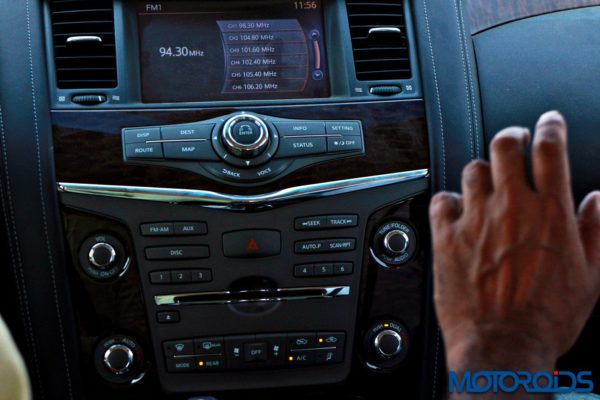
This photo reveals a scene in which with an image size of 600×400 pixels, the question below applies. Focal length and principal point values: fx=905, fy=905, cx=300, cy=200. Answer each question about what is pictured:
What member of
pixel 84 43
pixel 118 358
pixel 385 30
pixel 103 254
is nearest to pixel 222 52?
pixel 84 43

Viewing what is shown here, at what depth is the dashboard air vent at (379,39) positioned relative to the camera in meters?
2.66

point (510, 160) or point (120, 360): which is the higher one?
point (510, 160)

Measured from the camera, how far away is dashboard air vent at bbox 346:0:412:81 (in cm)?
266

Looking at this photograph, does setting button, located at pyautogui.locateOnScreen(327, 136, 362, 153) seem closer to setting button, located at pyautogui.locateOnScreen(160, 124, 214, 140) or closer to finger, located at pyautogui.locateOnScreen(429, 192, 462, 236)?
setting button, located at pyautogui.locateOnScreen(160, 124, 214, 140)

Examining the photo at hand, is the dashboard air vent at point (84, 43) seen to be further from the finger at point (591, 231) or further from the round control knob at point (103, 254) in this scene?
the finger at point (591, 231)

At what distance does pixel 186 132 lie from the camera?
2473 mm

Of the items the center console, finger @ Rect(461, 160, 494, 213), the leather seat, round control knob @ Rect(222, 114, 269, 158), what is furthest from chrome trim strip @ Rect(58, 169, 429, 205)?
finger @ Rect(461, 160, 494, 213)

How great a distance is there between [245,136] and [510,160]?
123 cm

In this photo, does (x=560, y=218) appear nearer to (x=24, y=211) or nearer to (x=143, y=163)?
(x=143, y=163)

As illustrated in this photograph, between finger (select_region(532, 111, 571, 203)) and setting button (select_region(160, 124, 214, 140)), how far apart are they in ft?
4.25

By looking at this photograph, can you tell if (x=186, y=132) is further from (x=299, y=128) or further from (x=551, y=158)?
(x=551, y=158)

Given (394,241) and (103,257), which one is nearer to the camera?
(103,257)

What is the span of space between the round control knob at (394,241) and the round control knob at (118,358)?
2.61 feet

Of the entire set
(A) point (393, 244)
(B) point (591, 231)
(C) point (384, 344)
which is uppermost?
(B) point (591, 231)
